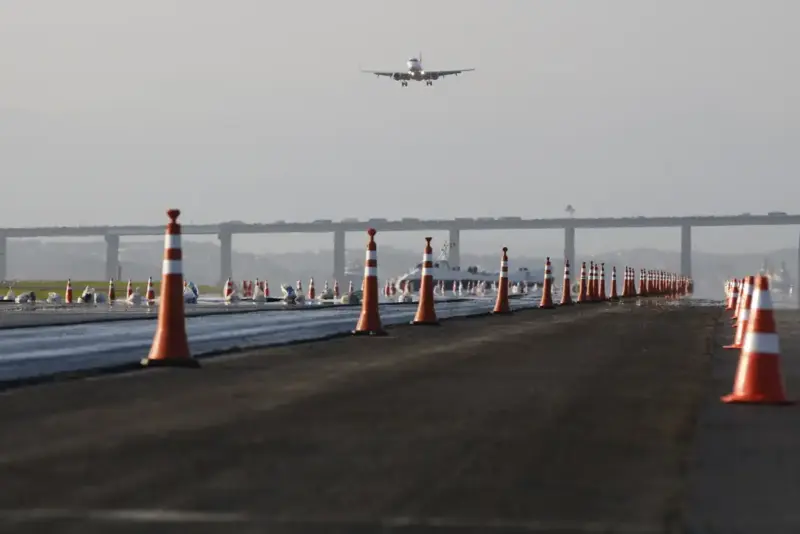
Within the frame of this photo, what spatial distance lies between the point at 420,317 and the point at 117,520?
16050 millimetres

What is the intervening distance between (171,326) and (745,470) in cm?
653

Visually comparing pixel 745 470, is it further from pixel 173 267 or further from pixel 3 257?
pixel 3 257

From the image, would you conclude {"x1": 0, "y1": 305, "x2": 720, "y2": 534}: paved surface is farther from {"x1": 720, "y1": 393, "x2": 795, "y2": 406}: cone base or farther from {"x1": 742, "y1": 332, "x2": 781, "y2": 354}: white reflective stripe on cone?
{"x1": 742, "y1": 332, "x2": 781, "y2": 354}: white reflective stripe on cone

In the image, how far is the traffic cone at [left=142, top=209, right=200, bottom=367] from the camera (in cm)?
1190

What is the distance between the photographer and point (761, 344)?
981cm

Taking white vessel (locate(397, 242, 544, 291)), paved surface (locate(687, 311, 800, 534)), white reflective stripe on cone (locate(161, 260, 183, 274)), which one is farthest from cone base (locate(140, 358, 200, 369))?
white vessel (locate(397, 242, 544, 291))

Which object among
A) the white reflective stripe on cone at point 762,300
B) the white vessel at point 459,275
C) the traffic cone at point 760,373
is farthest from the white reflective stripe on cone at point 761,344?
the white vessel at point 459,275

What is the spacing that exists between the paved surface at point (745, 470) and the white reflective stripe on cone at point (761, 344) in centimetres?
38

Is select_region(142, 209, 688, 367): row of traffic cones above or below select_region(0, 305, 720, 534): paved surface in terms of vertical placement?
above

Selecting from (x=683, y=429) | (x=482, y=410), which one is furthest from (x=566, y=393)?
(x=683, y=429)

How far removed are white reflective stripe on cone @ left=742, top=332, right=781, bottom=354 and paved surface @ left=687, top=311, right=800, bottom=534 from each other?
1.25 feet

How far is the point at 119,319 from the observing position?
20812mm

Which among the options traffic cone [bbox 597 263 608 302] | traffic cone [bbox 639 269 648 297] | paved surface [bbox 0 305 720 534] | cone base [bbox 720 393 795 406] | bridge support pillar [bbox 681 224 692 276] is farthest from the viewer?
bridge support pillar [bbox 681 224 692 276]

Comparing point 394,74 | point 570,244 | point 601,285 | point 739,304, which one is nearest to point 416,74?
point 394,74
